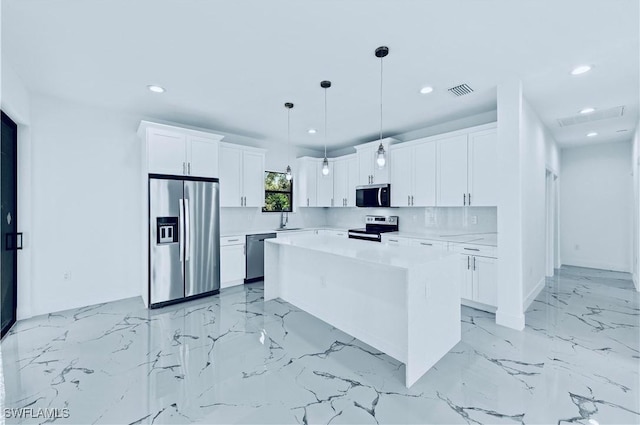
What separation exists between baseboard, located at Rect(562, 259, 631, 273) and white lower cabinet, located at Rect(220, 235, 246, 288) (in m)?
7.01

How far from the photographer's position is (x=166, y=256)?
3771mm

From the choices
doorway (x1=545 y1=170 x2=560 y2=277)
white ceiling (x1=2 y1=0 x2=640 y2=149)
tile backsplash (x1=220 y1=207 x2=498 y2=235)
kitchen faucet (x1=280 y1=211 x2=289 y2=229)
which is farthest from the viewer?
kitchen faucet (x1=280 y1=211 x2=289 y2=229)

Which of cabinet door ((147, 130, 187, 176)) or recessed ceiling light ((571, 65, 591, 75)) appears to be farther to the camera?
cabinet door ((147, 130, 187, 176))

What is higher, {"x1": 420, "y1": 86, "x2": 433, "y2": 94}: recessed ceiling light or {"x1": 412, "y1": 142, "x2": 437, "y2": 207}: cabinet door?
{"x1": 420, "y1": 86, "x2": 433, "y2": 94}: recessed ceiling light

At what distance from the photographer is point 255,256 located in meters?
4.91

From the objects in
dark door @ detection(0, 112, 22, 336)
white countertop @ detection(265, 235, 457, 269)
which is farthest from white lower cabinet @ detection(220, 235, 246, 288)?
dark door @ detection(0, 112, 22, 336)

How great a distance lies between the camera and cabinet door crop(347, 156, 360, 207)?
18.4 ft

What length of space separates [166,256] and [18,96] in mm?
2309

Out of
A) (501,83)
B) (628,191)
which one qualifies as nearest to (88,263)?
(501,83)

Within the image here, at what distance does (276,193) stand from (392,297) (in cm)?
394

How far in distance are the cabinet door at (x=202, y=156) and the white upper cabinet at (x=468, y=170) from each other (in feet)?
11.3

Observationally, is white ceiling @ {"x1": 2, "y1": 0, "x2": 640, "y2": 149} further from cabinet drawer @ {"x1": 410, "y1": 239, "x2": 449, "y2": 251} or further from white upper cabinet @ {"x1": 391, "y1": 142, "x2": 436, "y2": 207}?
cabinet drawer @ {"x1": 410, "y1": 239, "x2": 449, "y2": 251}

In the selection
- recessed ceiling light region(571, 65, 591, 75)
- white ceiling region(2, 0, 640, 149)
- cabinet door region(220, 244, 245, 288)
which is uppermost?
white ceiling region(2, 0, 640, 149)

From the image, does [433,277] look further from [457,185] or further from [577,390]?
[457,185]
